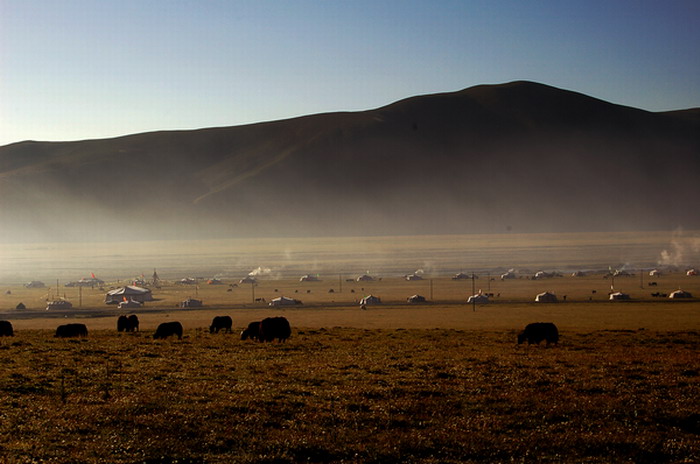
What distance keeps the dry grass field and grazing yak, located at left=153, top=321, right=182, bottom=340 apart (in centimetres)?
65

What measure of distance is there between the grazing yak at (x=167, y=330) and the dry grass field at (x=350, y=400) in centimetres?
65

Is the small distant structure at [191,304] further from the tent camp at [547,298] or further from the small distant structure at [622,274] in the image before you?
the small distant structure at [622,274]

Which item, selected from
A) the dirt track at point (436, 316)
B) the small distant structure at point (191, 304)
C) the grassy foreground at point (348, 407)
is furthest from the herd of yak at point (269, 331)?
the small distant structure at point (191, 304)

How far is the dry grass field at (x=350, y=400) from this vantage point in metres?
13.8

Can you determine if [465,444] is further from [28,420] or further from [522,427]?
[28,420]

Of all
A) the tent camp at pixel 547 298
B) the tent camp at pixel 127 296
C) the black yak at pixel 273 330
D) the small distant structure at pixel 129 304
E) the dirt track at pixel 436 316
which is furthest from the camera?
the tent camp at pixel 127 296

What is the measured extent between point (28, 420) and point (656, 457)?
44.5ft

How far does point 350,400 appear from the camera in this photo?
1766 cm

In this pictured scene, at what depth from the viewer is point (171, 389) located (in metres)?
19.1

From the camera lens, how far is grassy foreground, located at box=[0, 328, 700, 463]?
45.2 feet

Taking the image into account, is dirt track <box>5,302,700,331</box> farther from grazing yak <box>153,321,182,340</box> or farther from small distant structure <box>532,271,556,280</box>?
small distant structure <box>532,271,556,280</box>

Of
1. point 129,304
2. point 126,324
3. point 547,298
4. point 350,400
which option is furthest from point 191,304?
point 350,400

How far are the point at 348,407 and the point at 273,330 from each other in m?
16.4

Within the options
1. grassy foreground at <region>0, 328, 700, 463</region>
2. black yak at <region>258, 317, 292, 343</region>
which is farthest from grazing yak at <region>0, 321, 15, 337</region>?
black yak at <region>258, 317, 292, 343</region>
